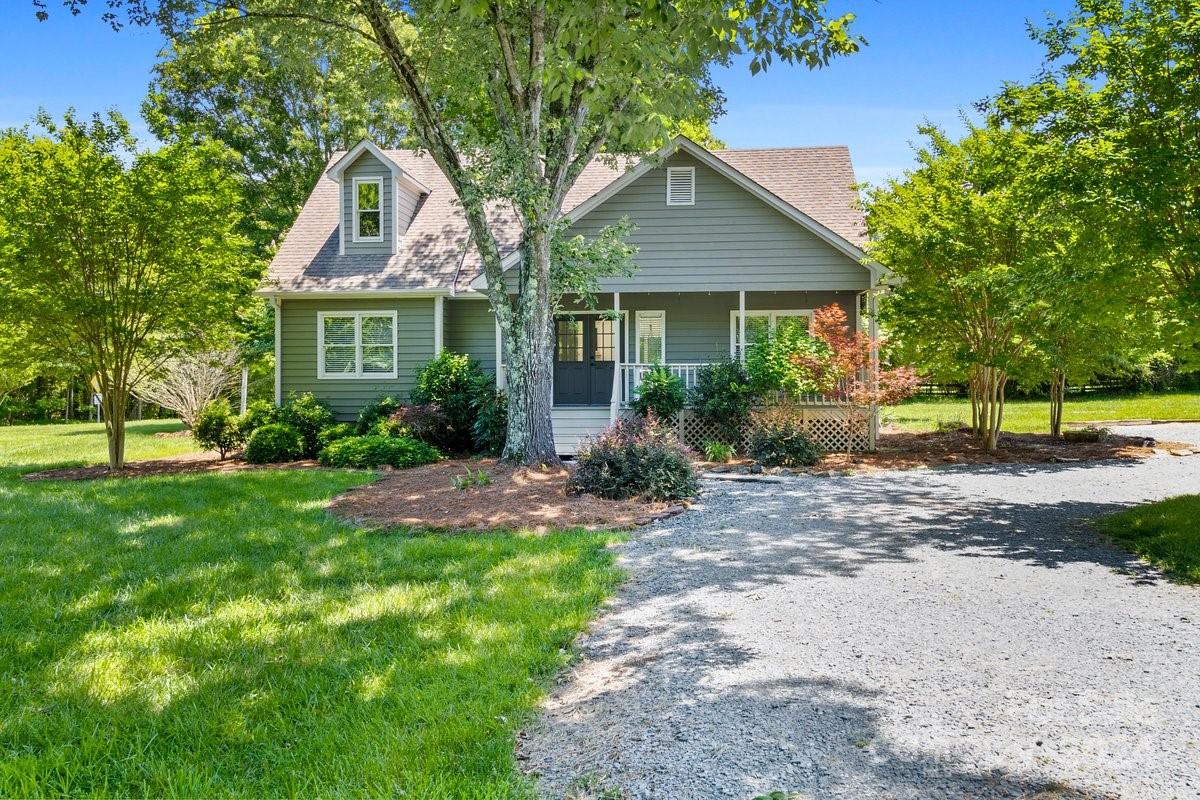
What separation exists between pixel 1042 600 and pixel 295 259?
634 inches

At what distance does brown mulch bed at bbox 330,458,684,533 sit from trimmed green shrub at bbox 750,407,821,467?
3852 mm

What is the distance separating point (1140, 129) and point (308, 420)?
13.9 meters

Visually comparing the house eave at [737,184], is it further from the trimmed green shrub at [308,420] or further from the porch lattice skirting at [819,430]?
the trimmed green shrub at [308,420]

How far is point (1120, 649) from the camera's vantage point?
163 inches

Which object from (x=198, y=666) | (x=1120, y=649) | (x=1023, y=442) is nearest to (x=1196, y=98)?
(x=1120, y=649)

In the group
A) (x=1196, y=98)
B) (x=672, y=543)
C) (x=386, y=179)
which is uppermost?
(x=386, y=179)

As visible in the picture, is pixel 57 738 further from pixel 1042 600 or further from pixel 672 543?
pixel 1042 600

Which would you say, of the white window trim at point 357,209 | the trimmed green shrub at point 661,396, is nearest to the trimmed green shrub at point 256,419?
the white window trim at point 357,209

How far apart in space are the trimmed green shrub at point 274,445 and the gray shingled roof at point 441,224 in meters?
3.31

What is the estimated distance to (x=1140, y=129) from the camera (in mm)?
6895

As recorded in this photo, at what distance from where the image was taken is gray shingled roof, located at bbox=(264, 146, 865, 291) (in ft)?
52.6

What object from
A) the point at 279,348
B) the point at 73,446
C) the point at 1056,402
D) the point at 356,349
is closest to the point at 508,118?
the point at 356,349

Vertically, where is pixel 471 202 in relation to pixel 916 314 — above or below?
above

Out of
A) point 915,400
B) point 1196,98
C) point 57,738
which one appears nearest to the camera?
point 57,738
